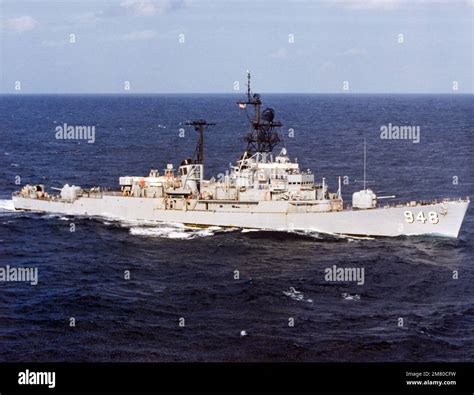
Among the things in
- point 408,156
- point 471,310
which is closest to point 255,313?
Answer: point 471,310

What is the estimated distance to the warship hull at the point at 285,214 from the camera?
201ft

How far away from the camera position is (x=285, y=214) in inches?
2532

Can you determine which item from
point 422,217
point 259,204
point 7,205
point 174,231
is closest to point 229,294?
point 259,204

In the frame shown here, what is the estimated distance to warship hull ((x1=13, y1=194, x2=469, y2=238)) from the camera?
2418 inches

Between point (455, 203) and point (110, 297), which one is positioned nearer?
point (110, 297)

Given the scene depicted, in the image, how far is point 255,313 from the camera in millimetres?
43094

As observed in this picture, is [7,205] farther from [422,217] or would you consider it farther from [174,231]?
[422,217]

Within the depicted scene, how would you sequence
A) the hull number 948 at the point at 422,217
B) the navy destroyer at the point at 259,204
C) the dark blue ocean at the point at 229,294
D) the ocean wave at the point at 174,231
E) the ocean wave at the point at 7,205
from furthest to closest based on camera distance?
the ocean wave at the point at 7,205
the ocean wave at the point at 174,231
the navy destroyer at the point at 259,204
the hull number 948 at the point at 422,217
the dark blue ocean at the point at 229,294

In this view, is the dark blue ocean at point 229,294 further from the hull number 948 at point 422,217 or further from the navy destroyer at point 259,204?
the hull number 948 at point 422,217

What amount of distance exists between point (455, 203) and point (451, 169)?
39.3 m

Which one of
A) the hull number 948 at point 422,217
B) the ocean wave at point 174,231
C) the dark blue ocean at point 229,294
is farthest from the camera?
the ocean wave at point 174,231

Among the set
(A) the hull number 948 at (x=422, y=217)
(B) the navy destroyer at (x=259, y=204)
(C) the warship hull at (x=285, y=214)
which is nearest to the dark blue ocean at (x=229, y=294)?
(C) the warship hull at (x=285, y=214)

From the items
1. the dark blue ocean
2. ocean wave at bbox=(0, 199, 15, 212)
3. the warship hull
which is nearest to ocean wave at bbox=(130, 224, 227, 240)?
the dark blue ocean
